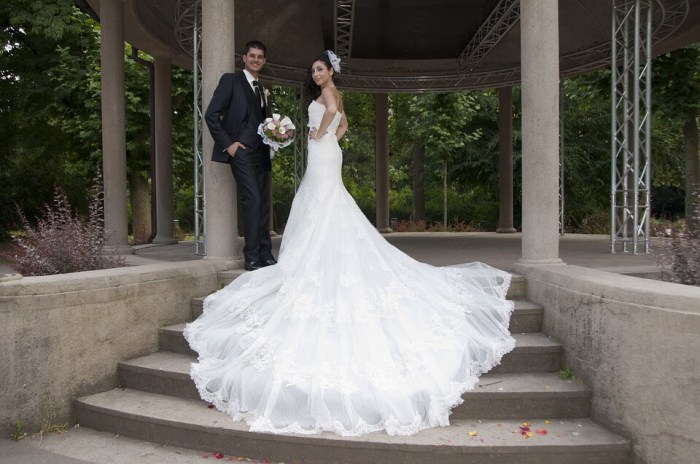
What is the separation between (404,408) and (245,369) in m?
1.24

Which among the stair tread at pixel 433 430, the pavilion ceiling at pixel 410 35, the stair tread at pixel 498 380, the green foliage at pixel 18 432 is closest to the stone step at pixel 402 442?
Result: the stair tread at pixel 433 430

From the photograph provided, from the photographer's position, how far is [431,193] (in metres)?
29.0

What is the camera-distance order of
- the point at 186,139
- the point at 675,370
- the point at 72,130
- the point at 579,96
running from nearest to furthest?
1. the point at 675,370
2. the point at 72,130
3. the point at 186,139
4. the point at 579,96

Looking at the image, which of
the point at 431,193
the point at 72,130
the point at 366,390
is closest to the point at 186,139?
the point at 72,130

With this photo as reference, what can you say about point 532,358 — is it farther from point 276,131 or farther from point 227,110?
point 227,110

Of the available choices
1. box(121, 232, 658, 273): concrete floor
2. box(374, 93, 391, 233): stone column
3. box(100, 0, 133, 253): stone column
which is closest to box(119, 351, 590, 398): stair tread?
box(121, 232, 658, 273): concrete floor

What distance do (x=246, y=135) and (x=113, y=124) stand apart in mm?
4274

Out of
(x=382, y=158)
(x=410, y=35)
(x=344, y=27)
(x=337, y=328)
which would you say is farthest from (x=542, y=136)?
(x=382, y=158)

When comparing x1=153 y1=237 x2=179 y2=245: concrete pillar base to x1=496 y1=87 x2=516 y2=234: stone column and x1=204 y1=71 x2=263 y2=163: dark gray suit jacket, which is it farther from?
x1=496 y1=87 x2=516 y2=234: stone column

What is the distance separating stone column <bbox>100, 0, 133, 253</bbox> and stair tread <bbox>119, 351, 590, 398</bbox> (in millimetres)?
4795

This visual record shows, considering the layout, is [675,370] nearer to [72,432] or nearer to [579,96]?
[72,432]

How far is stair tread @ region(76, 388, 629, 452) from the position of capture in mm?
3801

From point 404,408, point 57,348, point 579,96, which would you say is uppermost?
point 579,96

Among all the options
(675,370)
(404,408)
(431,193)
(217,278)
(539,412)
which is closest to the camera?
(675,370)
